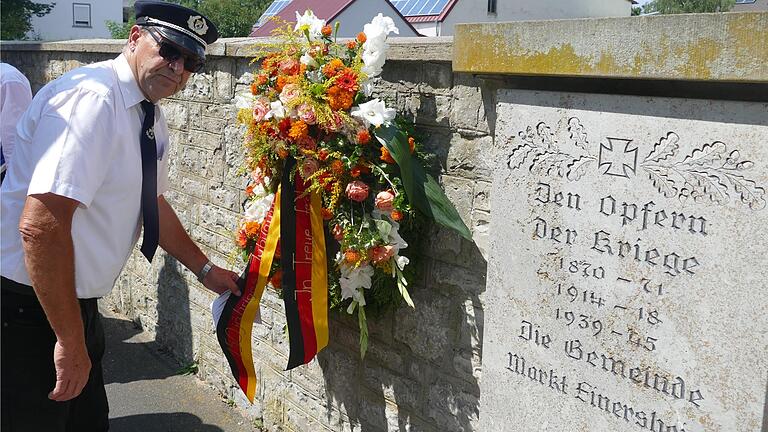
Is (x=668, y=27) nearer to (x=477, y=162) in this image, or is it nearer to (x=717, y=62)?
(x=717, y=62)

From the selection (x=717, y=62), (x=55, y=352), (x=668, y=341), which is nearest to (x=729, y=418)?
(x=668, y=341)

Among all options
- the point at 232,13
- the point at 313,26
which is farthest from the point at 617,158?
the point at 232,13

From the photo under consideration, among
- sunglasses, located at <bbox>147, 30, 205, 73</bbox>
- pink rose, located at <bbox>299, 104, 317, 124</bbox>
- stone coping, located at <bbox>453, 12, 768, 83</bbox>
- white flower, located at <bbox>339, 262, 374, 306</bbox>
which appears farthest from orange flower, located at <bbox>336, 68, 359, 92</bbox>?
white flower, located at <bbox>339, 262, 374, 306</bbox>

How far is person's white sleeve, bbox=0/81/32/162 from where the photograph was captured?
4297 millimetres

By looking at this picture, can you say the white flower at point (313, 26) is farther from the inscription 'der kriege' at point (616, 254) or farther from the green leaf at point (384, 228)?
the inscription 'der kriege' at point (616, 254)

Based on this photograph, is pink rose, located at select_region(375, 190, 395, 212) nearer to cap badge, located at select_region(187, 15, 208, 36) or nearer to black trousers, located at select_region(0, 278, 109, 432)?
cap badge, located at select_region(187, 15, 208, 36)

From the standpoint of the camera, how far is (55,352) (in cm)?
277

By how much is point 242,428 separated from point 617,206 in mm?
2916

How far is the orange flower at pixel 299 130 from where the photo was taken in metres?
3.09

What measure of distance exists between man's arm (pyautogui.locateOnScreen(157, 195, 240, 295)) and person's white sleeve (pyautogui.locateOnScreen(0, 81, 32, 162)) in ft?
4.11

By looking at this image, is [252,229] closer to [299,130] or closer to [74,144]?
[299,130]

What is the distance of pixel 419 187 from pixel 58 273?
4.38 ft

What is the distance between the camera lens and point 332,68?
3.11 m

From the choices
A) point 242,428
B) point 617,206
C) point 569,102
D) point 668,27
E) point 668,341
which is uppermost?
point 668,27
